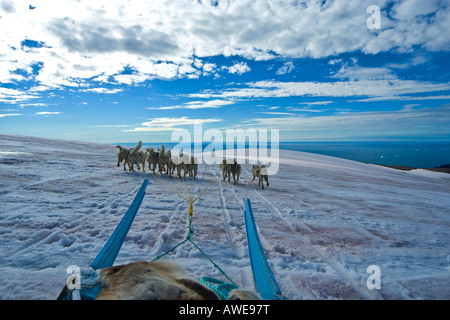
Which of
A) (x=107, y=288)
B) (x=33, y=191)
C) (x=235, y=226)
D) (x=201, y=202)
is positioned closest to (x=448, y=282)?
(x=235, y=226)

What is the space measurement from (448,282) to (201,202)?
5.12 m

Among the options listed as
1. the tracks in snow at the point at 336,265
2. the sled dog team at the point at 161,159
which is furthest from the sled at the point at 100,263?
the sled dog team at the point at 161,159

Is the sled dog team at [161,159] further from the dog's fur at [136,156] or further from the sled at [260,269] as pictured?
the sled at [260,269]

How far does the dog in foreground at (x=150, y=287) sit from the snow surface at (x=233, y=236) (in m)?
1.24

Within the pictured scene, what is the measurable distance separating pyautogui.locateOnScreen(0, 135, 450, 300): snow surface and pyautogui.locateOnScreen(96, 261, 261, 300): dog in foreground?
1240 mm

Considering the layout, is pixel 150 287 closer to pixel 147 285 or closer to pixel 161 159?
pixel 147 285

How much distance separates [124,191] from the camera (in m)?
6.81

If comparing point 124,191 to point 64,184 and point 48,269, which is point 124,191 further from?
point 48,269

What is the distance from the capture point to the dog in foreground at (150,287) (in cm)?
144

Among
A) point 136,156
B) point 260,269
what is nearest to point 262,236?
point 260,269

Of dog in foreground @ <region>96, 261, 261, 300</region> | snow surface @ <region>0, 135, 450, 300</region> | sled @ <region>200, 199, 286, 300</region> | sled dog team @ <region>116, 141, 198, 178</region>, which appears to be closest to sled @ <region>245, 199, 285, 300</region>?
sled @ <region>200, 199, 286, 300</region>

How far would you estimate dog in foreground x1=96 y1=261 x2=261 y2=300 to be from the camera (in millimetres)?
1441

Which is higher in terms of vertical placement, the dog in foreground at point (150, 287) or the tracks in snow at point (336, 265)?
the dog in foreground at point (150, 287)
